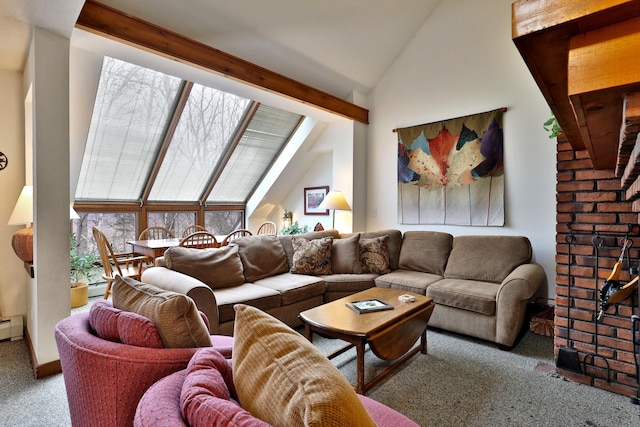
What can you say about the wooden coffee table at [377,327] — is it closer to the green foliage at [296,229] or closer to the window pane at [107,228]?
the green foliage at [296,229]

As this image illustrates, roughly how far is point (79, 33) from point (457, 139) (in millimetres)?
3867

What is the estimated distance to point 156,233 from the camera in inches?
202

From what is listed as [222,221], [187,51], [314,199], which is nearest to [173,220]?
[222,221]

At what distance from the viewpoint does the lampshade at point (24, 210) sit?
269cm

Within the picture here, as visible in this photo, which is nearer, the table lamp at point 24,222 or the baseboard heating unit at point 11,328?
the table lamp at point 24,222

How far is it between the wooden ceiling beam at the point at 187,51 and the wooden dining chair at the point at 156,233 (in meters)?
2.56

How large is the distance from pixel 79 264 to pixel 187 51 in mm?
2822

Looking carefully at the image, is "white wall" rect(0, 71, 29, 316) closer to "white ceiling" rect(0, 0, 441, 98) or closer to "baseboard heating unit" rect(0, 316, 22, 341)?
"baseboard heating unit" rect(0, 316, 22, 341)

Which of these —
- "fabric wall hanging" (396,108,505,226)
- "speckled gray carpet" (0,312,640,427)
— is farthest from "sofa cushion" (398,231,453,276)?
"speckled gray carpet" (0,312,640,427)

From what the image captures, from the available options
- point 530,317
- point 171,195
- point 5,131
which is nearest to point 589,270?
point 530,317

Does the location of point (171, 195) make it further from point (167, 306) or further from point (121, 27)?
point (167, 306)

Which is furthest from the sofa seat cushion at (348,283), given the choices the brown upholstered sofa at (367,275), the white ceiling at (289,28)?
the white ceiling at (289,28)

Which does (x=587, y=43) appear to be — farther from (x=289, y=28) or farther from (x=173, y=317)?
(x=289, y=28)

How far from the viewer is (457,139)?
407cm
